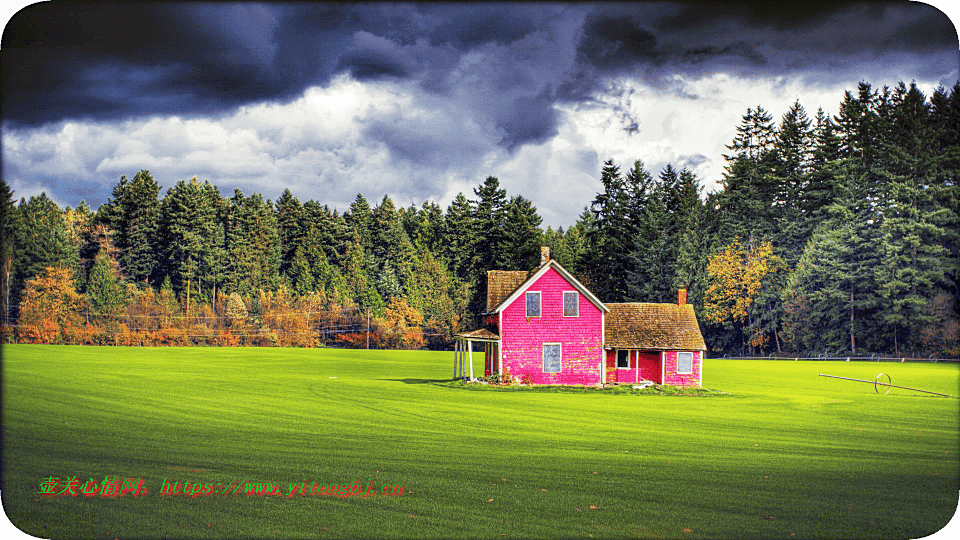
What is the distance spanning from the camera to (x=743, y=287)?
35312 mm

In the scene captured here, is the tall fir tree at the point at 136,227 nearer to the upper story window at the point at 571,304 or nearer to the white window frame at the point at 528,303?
the white window frame at the point at 528,303

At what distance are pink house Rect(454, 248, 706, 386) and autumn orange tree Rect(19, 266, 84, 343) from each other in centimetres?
1902

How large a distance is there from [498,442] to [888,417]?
35.8 feet

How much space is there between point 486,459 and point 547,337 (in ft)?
46.9

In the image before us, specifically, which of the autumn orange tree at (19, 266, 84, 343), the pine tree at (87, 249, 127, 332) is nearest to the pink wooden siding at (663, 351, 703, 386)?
the pine tree at (87, 249, 127, 332)

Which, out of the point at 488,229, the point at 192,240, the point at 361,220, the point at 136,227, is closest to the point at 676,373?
the point at 488,229

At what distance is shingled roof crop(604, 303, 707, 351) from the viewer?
25188mm

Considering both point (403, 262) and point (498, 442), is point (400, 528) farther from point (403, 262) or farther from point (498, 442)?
point (403, 262)

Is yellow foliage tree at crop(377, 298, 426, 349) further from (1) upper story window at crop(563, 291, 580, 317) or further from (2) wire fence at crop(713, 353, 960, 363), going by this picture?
(2) wire fence at crop(713, 353, 960, 363)

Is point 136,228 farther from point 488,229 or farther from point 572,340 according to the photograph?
point 572,340

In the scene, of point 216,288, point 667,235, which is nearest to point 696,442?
point 216,288

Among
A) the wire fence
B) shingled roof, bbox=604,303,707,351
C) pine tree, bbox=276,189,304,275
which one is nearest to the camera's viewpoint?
shingled roof, bbox=604,303,707,351

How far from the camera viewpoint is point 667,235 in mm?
39656

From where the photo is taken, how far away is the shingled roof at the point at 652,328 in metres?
25.2
